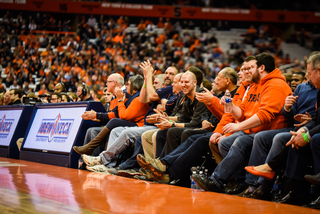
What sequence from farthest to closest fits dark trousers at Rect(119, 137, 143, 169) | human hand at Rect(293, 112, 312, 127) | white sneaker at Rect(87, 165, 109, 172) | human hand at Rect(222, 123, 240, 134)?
white sneaker at Rect(87, 165, 109, 172) < dark trousers at Rect(119, 137, 143, 169) < human hand at Rect(222, 123, 240, 134) < human hand at Rect(293, 112, 312, 127)

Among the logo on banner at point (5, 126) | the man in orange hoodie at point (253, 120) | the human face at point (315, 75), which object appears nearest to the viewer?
the human face at point (315, 75)

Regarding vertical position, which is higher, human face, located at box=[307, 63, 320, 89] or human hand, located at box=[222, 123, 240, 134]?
human face, located at box=[307, 63, 320, 89]

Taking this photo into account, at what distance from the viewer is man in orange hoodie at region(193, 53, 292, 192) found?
3.43m

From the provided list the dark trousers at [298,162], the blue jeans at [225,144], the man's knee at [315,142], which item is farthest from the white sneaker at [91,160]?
the man's knee at [315,142]

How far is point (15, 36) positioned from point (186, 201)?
16423mm

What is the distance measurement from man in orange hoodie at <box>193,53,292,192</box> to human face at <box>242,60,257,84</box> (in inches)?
0.4

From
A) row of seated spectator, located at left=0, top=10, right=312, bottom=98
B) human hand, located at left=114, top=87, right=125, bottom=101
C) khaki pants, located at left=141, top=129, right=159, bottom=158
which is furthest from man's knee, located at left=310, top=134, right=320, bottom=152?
row of seated spectator, located at left=0, top=10, right=312, bottom=98

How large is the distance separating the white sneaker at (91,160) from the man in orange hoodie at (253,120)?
220cm

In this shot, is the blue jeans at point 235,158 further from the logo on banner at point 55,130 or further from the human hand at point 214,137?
the logo on banner at point 55,130

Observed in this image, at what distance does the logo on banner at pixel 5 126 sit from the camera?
24.6 feet

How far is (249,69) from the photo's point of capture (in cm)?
388

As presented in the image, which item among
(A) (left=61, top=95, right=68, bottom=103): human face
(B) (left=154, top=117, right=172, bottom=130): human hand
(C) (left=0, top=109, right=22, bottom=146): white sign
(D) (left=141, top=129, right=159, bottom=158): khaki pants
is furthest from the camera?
(A) (left=61, top=95, right=68, bottom=103): human face

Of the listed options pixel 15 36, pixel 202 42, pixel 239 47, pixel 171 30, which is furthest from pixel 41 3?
pixel 239 47

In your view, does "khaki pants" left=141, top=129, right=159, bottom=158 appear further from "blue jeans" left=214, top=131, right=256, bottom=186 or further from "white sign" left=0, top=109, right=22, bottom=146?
"white sign" left=0, top=109, right=22, bottom=146
